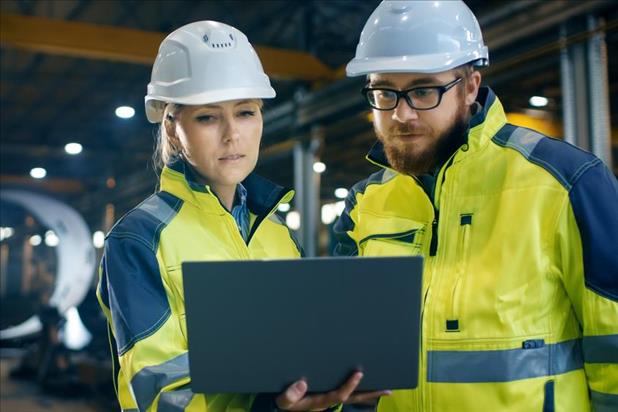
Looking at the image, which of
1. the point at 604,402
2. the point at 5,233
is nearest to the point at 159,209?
the point at 604,402

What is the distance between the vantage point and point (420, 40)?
1.74m

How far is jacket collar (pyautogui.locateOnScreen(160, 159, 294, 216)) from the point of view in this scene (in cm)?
170

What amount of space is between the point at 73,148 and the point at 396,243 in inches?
285

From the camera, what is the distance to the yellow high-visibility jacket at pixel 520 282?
1.55 meters

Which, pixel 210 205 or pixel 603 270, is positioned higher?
pixel 210 205

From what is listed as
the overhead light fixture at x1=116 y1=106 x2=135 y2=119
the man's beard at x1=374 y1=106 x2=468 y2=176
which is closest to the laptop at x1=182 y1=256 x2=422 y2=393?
the man's beard at x1=374 y1=106 x2=468 y2=176

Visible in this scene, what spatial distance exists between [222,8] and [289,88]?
1176 millimetres

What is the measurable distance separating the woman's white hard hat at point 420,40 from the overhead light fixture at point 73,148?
23.2ft

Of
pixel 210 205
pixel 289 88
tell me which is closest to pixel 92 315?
pixel 289 88

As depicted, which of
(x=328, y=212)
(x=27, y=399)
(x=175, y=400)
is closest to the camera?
(x=175, y=400)

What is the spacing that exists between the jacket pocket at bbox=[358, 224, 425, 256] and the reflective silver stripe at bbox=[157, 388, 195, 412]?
603 millimetres

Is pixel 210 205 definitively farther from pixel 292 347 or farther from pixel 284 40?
pixel 284 40

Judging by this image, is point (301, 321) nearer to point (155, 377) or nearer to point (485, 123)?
point (155, 377)

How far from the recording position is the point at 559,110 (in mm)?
7004
